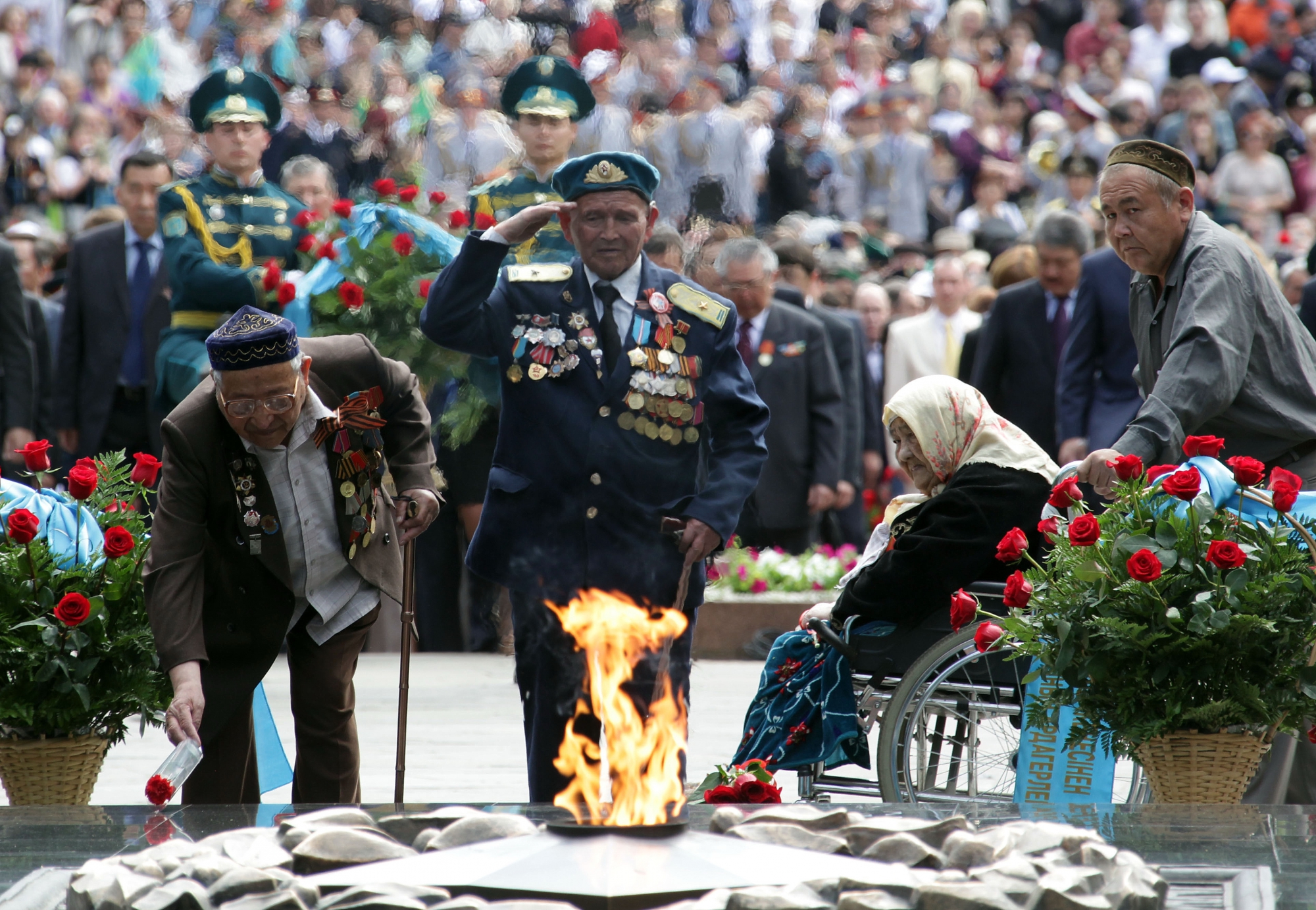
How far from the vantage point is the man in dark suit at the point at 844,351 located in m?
10.4

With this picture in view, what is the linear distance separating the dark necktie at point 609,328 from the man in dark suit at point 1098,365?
135 inches

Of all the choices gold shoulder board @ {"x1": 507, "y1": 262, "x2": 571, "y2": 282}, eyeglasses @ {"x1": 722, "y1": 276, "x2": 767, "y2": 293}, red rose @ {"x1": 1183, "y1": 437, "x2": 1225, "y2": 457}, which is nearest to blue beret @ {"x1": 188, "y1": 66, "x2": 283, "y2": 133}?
eyeglasses @ {"x1": 722, "y1": 276, "x2": 767, "y2": 293}

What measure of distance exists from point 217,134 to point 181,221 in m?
0.42

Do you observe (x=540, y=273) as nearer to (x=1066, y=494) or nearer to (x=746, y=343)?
(x=1066, y=494)

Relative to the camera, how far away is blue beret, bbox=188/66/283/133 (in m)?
8.12

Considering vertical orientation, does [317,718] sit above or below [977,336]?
below

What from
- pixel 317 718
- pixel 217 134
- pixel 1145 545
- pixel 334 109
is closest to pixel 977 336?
pixel 217 134

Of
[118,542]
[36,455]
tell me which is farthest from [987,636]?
[36,455]

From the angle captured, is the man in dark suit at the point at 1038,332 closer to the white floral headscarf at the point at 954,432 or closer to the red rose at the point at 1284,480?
the white floral headscarf at the point at 954,432

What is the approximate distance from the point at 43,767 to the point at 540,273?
200cm

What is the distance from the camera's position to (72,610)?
499cm

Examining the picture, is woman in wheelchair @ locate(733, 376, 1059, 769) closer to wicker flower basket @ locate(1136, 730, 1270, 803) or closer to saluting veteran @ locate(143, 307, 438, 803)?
wicker flower basket @ locate(1136, 730, 1270, 803)

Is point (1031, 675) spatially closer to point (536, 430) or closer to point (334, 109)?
point (536, 430)

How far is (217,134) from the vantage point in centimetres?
822
